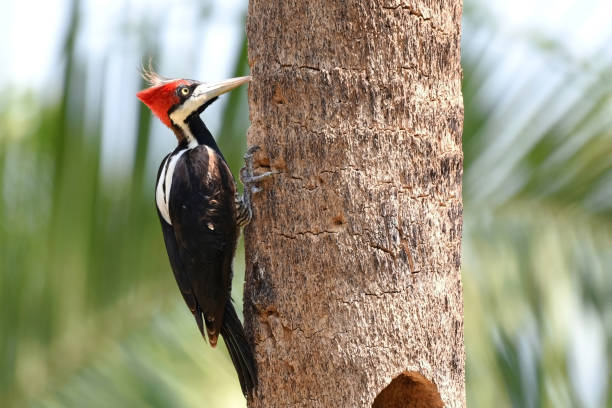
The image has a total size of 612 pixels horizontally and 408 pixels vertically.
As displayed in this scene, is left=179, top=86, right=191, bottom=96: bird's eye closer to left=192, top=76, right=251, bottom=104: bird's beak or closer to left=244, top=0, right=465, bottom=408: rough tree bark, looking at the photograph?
left=192, top=76, right=251, bottom=104: bird's beak

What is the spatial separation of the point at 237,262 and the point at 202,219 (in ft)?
3.90

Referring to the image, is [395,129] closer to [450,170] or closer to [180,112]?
[450,170]

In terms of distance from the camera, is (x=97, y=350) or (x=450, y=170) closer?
(x=450, y=170)

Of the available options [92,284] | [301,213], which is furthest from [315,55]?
[92,284]

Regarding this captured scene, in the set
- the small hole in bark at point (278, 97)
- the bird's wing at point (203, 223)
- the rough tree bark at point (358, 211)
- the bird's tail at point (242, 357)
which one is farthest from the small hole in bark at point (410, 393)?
the small hole in bark at point (278, 97)

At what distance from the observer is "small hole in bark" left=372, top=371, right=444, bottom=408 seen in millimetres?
2861

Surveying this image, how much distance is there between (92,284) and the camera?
398 centimetres

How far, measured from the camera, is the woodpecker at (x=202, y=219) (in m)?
3.27

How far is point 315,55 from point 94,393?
1954 millimetres

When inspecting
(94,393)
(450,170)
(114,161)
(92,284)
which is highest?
(114,161)

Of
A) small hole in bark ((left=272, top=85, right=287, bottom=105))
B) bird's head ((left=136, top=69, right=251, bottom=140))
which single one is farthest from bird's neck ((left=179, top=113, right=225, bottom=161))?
small hole in bark ((left=272, top=85, right=287, bottom=105))

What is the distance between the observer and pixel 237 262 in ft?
14.8

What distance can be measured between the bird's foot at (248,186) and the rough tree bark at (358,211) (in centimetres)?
4

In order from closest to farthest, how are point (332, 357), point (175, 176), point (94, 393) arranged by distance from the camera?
point (332, 357), point (175, 176), point (94, 393)
